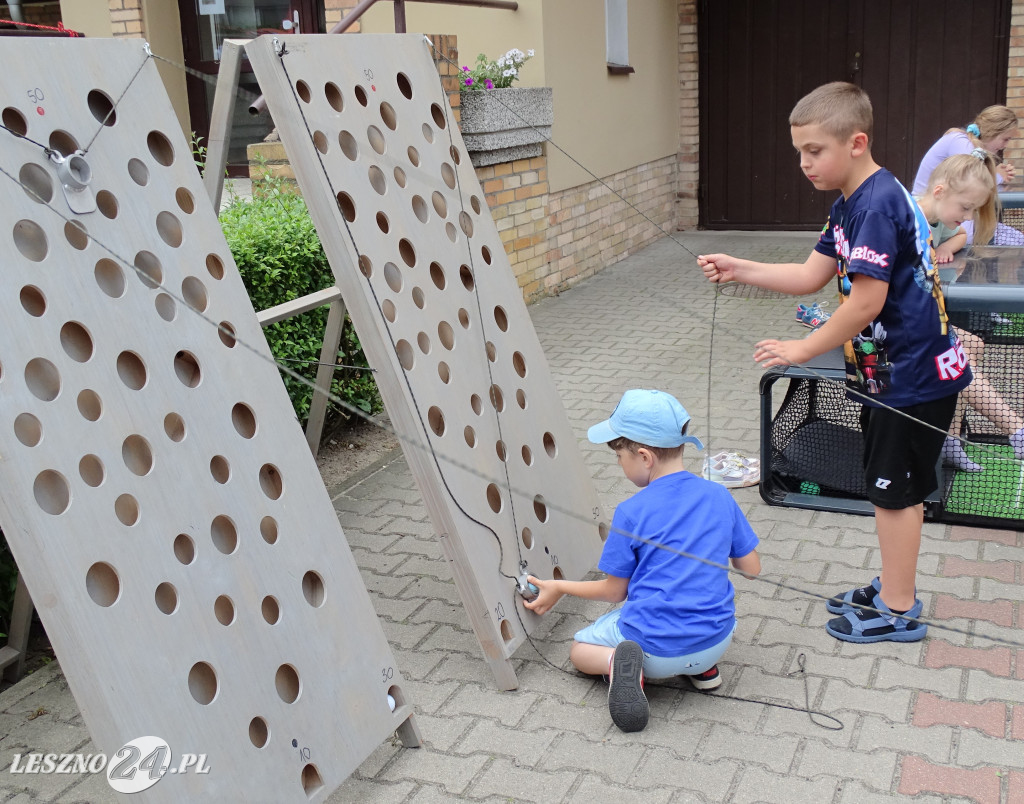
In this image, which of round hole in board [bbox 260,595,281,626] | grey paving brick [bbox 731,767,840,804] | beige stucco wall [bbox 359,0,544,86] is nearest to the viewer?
round hole in board [bbox 260,595,281,626]

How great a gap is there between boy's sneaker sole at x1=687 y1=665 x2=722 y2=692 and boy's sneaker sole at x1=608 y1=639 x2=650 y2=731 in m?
0.27

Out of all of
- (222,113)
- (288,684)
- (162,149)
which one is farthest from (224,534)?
(222,113)

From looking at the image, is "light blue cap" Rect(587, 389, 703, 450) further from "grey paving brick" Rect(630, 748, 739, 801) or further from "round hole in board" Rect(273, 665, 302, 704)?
"round hole in board" Rect(273, 665, 302, 704)

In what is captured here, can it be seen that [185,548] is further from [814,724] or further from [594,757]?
[814,724]

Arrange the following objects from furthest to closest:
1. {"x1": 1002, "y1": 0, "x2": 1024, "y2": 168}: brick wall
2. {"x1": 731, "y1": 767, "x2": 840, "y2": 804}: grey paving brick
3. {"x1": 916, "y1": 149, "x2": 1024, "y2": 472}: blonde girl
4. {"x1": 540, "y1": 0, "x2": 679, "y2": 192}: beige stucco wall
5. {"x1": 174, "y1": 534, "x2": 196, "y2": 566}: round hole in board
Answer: {"x1": 1002, "y1": 0, "x2": 1024, "y2": 168}: brick wall → {"x1": 540, "y1": 0, "x2": 679, "y2": 192}: beige stucco wall → {"x1": 916, "y1": 149, "x2": 1024, "y2": 472}: blonde girl → {"x1": 731, "y1": 767, "x2": 840, "y2": 804}: grey paving brick → {"x1": 174, "y1": 534, "x2": 196, "y2": 566}: round hole in board

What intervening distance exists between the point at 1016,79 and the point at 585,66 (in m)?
4.36

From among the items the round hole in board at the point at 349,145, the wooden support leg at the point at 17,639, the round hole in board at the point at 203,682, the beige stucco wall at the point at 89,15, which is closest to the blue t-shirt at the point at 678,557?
the round hole in board at the point at 203,682

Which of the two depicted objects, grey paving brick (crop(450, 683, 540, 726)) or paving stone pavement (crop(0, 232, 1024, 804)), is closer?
paving stone pavement (crop(0, 232, 1024, 804))

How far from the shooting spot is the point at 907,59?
1082cm

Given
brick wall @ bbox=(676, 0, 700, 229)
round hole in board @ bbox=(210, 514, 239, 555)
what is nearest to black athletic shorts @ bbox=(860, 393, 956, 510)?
round hole in board @ bbox=(210, 514, 239, 555)

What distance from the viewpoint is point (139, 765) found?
6.60ft

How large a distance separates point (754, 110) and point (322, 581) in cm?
1017

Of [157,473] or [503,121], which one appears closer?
[157,473]

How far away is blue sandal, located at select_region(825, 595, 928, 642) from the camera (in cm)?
327
